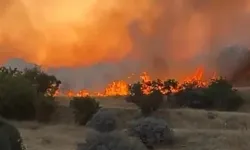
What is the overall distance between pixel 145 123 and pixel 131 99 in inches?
613

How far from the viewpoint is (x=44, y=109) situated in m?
40.0

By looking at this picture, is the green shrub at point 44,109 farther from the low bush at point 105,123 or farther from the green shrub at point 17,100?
the low bush at point 105,123

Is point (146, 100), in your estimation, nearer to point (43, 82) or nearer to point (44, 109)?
point (44, 109)

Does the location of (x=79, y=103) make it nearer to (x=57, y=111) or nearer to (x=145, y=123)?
(x=57, y=111)

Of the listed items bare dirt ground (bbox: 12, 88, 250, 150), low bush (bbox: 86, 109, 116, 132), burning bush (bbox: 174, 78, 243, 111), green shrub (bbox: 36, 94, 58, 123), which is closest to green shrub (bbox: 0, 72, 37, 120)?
green shrub (bbox: 36, 94, 58, 123)

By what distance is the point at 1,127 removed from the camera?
457 inches

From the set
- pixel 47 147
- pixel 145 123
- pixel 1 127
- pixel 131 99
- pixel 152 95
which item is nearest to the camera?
pixel 1 127

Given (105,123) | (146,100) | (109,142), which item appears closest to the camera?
(109,142)

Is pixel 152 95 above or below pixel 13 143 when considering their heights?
above

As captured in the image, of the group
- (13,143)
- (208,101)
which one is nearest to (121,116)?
(208,101)

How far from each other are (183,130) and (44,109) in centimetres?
1316

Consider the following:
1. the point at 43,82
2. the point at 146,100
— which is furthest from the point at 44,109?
the point at 43,82

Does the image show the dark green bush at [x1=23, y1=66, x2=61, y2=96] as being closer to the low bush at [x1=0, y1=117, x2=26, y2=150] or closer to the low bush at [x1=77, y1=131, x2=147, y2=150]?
the low bush at [x1=77, y1=131, x2=147, y2=150]

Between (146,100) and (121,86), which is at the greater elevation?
(121,86)
